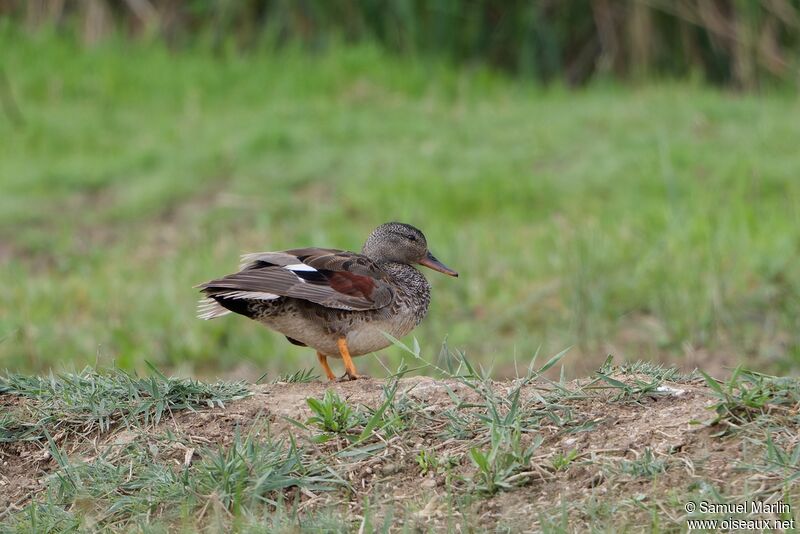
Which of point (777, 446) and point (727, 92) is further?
point (727, 92)

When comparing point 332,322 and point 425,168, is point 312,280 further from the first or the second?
point 425,168

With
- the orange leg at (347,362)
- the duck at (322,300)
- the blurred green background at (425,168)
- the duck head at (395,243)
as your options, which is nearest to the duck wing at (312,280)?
the duck at (322,300)

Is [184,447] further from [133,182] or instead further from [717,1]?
[717,1]

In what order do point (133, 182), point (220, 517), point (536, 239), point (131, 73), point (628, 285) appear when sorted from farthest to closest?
point (131, 73)
point (133, 182)
point (536, 239)
point (628, 285)
point (220, 517)

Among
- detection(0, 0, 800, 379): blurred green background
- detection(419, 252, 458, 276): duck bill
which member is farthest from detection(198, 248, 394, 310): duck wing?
detection(0, 0, 800, 379): blurred green background

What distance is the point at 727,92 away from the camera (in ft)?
37.2

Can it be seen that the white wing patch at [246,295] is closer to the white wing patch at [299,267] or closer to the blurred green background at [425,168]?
the white wing patch at [299,267]

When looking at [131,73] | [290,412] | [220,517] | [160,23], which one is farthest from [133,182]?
[220,517]

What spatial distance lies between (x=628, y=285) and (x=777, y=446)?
383cm

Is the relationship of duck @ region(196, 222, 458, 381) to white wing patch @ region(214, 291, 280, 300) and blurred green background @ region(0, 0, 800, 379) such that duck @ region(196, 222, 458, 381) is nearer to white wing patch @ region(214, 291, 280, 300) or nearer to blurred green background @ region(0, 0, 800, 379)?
white wing patch @ region(214, 291, 280, 300)

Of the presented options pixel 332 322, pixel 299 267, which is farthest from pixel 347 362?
pixel 299 267

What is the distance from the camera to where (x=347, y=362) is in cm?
467

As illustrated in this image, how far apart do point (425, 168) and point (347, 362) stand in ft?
15.7

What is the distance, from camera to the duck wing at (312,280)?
4422 millimetres
